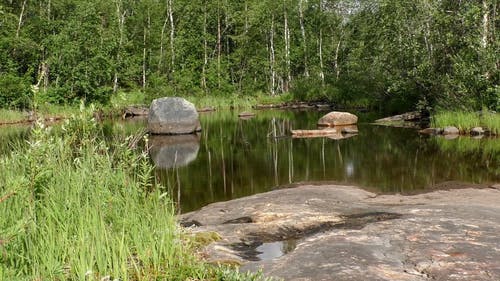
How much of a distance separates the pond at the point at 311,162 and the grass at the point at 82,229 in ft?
11.6

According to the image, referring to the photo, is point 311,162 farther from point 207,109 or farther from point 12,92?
point 207,109

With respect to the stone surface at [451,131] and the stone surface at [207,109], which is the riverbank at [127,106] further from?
the stone surface at [451,131]

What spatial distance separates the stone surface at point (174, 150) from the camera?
21431 mm

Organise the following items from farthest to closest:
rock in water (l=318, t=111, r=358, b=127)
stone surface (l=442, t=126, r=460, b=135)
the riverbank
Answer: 1. the riverbank
2. rock in water (l=318, t=111, r=358, b=127)
3. stone surface (l=442, t=126, r=460, b=135)

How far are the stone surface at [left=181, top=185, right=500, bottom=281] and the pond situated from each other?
8.42 feet

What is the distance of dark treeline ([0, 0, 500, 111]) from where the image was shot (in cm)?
3050

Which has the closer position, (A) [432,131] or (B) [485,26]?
(B) [485,26]

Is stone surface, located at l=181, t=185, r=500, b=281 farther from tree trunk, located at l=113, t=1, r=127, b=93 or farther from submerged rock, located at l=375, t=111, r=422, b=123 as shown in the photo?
tree trunk, located at l=113, t=1, r=127, b=93

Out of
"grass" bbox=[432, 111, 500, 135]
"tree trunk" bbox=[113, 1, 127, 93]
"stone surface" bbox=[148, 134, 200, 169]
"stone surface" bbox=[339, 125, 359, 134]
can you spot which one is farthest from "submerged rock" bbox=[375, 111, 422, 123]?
"tree trunk" bbox=[113, 1, 127, 93]

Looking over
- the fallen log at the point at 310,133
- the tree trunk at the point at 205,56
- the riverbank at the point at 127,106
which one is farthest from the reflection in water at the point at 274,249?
the tree trunk at the point at 205,56

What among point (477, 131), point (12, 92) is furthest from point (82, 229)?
point (12, 92)

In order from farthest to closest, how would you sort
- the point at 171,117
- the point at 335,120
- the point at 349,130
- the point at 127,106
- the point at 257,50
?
the point at 257,50 → the point at 127,106 → the point at 335,120 → the point at 171,117 → the point at 349,130

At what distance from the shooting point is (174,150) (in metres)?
25.5

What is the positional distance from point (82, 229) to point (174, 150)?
1957cm
